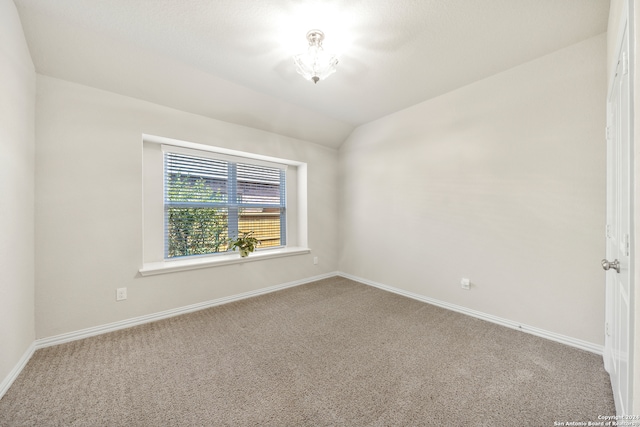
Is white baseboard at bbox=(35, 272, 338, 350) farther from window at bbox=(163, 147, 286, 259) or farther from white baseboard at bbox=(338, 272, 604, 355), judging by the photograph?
white baseboard at bbox=(338, 272, 604, 355)

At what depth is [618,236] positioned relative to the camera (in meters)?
1.36

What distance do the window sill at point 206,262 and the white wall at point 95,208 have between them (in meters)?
0.09

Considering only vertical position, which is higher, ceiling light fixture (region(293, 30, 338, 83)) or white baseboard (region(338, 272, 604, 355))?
ceiling light fixture (region(293, 30, 338, 83))

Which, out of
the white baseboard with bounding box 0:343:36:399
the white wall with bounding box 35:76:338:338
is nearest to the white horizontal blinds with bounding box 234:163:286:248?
the white wall with bounding box 35:76:338:338

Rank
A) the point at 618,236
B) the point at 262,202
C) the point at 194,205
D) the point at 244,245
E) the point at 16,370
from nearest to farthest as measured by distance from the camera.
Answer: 1. the point at 618,236
2. the point at 16,370
3. the point at 194,205
4. the point at 244,245
5. the point at 262,202

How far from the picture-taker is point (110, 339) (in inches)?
89.3

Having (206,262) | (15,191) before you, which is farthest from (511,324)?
(15,191)

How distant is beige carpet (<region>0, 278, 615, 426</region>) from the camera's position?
1422 mm

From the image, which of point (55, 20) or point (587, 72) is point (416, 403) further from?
point (55, 20)

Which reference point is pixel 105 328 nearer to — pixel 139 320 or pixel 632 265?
pixel 139 320

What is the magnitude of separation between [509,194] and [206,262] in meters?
3.43

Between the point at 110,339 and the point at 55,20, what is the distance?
264 cm

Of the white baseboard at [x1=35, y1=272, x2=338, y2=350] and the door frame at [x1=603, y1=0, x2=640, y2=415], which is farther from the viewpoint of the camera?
the white baseboard at [x1=35, y1=272, x2=338, y2=350]

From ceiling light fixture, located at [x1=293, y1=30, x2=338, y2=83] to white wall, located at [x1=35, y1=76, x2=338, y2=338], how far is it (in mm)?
1557
